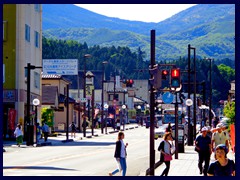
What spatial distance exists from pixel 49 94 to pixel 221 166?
7291 centimetres

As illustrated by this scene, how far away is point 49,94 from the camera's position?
88.2m

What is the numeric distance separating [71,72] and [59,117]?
2476 centimetres

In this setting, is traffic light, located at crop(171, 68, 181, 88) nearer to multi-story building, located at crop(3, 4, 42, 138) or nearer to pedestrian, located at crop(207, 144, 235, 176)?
pedestrian, located at crop(207, 144, 235, 176)

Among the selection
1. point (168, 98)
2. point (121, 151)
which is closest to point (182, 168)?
point (168, 98)

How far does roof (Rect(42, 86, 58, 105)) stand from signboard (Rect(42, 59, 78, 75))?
45.0 feet

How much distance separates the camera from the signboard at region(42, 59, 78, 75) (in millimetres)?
72438

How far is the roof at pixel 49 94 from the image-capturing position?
86.9 metres


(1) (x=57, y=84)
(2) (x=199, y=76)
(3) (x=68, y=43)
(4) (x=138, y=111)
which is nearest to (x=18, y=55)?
(1) (x=57, y=84)

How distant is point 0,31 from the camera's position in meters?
16.9

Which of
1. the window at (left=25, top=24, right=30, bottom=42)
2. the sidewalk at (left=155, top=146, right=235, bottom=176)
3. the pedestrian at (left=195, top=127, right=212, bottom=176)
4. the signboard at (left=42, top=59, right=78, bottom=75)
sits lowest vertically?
the sidewalk at (left=155, top=146, right=235, bottom=176)

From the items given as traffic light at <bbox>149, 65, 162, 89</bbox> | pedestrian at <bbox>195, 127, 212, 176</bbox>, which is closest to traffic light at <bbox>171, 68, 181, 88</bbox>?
pedestrian at <bbox>195, 127, 212, 176</bbox>

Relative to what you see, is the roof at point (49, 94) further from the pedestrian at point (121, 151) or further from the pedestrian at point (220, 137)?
the pedestrian at point (121, 151)
